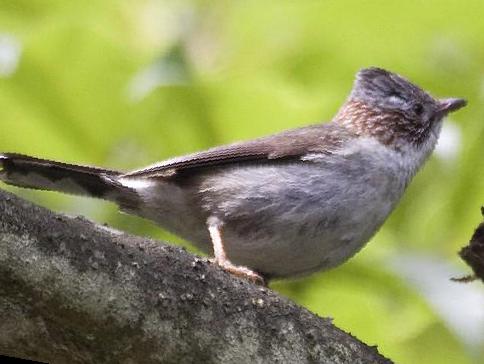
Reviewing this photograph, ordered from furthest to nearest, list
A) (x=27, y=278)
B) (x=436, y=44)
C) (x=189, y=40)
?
(x=189, y=40) < (x=436, y=44) < (x=27, y=278)

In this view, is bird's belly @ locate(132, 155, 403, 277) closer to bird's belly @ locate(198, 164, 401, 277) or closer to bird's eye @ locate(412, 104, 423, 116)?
bird's belly @ locate(198, 164, 401, 277)

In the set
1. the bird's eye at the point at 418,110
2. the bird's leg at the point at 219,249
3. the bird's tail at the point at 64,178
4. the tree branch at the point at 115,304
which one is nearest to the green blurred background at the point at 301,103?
the bird's tail at the point at 64,178

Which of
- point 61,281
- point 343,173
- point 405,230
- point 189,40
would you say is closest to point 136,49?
point 189,40

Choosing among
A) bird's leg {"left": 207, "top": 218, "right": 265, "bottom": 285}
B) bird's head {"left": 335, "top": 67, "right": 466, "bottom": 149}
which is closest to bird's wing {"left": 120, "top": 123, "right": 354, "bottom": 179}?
bird's leg {"left": 207, "top": 218, "right": 265, "bottom": 285}

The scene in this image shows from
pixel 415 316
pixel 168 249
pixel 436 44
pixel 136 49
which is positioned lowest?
pixel 168 249

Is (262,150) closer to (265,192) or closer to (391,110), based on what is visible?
(265,192)

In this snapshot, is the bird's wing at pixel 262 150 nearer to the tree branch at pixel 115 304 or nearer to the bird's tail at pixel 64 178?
the bird's tail at pixel 64 178

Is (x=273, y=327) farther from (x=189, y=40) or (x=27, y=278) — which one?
(x=189, y=40)
